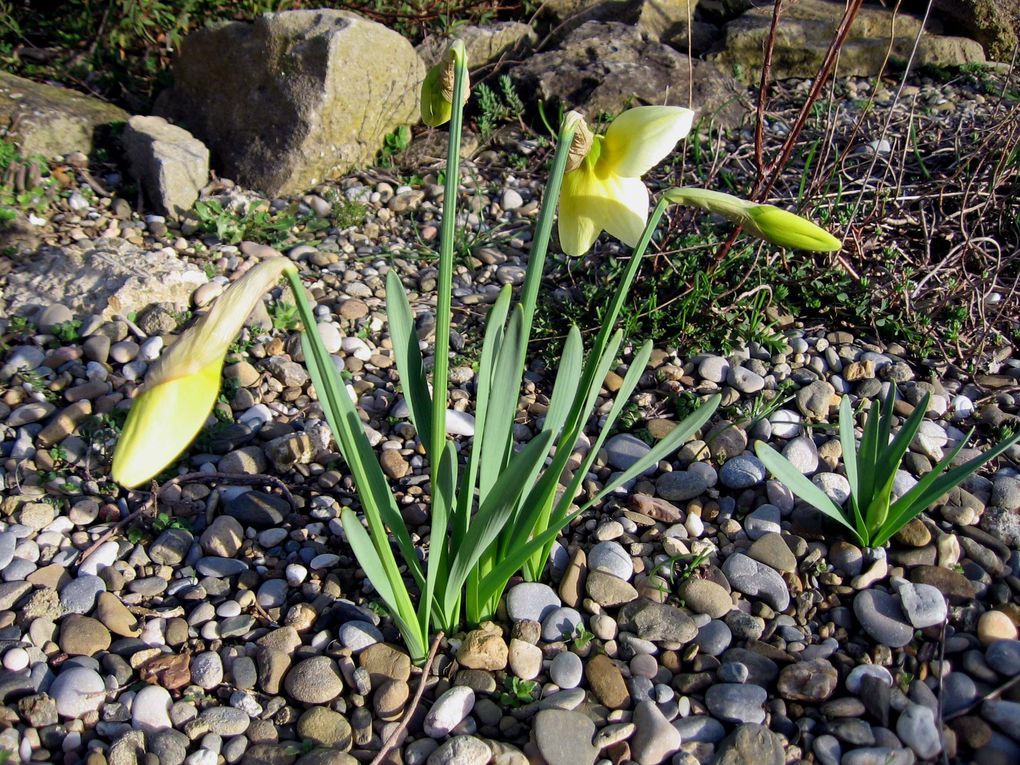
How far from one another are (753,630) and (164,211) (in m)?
2.41

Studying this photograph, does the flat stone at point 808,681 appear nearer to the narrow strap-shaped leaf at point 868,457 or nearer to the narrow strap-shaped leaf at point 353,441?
A: the narrow strap-shaped leaf at point 868,457

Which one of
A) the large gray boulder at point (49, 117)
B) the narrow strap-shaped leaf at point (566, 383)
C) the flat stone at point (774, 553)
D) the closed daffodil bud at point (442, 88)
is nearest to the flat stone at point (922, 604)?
the flat stone at point (774, 553)

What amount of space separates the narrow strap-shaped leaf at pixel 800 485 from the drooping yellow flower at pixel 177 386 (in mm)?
1054

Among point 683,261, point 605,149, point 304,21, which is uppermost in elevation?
point 605,149

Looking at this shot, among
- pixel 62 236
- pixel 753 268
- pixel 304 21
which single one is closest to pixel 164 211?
pixel 62 236

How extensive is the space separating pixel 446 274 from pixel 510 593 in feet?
2.42

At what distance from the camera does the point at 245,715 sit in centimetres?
154

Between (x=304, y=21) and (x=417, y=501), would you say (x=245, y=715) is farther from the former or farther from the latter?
(x=304, y=21)

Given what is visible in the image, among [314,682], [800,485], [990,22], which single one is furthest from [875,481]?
[990,22]

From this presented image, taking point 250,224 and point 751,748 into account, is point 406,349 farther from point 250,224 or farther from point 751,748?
point 250,224

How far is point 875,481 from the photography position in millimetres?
1808

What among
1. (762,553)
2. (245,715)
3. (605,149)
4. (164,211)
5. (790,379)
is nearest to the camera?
(605,149)

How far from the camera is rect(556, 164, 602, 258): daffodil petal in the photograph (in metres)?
1.34

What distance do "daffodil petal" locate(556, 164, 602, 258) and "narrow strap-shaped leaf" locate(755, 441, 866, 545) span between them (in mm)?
595
